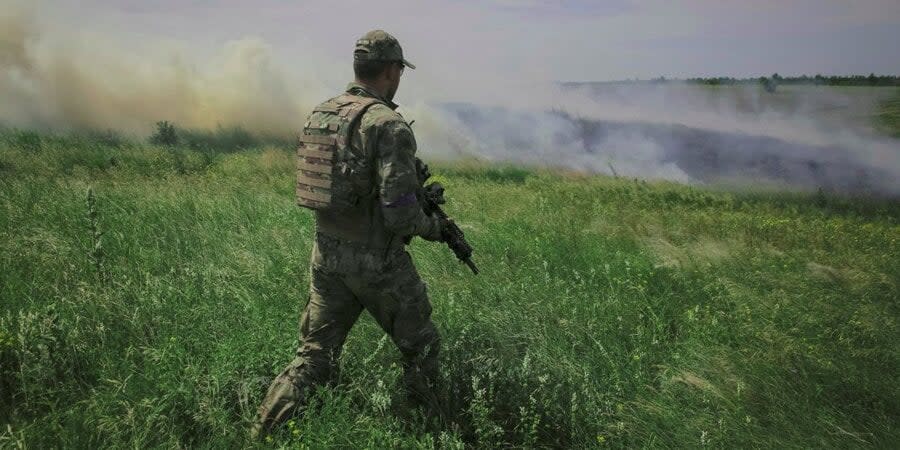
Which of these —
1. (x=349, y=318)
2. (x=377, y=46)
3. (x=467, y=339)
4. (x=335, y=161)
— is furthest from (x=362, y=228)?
(x=467, y=339)

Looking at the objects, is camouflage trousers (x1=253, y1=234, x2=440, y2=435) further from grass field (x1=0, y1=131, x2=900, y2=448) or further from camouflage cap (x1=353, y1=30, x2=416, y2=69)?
camouflage cap (x1=353, y1=30, x2=416, y2=69)

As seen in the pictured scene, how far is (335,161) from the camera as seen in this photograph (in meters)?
2.91

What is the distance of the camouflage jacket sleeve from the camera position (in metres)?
2.75

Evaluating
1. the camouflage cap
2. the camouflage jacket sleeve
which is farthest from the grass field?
the camouflage cap

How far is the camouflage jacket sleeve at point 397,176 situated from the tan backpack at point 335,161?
0.13 metres

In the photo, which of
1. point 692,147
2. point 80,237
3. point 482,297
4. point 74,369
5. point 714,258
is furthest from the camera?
point 692,147

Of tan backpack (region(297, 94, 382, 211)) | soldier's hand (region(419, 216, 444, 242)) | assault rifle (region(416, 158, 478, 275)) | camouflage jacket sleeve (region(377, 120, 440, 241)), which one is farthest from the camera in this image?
assault rifle (region(416, 158, 478, 275))

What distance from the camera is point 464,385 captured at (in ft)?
11.0

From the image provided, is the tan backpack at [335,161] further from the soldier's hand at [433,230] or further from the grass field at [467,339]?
the grass field at [467,339]

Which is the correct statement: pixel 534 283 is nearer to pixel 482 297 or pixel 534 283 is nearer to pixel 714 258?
pixel 482 297

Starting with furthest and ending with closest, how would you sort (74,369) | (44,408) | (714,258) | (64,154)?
(64,154)
(714,258)
(74,369)
(44,408)

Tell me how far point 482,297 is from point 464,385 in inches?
47.8

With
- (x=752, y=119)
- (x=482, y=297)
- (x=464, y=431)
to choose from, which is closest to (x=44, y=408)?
(x=464, y=431)

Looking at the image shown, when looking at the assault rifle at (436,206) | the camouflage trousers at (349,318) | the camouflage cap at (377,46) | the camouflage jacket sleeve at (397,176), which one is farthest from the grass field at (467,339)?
the camouflage cap at (377,46)
